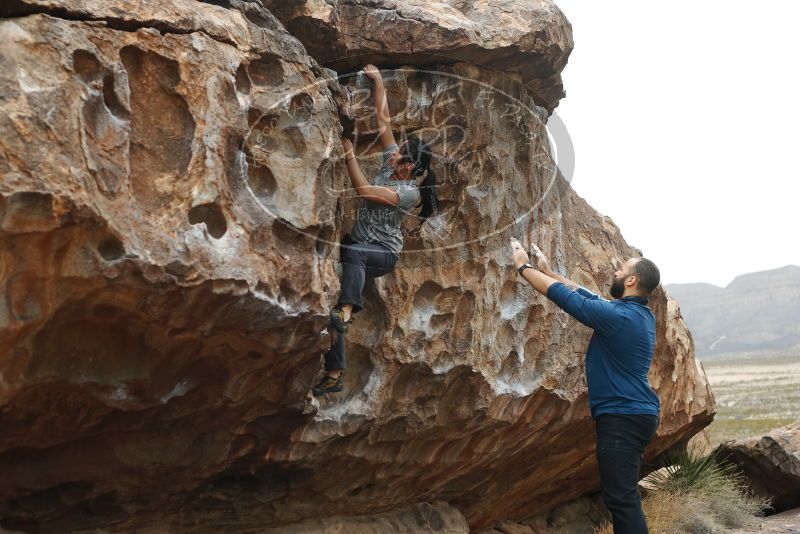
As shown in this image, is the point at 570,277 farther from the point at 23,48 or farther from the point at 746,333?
the point at 746,333

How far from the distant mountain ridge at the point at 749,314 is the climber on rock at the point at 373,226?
11872cm

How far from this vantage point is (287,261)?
A: 4.61m

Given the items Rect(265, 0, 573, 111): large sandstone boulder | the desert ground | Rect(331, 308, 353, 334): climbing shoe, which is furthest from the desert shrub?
Rect(331, 308, 353, 334): climbing shoe

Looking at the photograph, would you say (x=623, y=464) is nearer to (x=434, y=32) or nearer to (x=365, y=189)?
(x=365, y=189)

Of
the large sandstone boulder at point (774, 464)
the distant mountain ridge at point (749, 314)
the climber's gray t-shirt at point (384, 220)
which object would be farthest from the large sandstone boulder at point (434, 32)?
the distant mountain ridge at point (749, 314)

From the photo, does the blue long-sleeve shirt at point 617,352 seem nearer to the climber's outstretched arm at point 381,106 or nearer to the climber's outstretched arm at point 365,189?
the climber's outstretched arm at point 365,189

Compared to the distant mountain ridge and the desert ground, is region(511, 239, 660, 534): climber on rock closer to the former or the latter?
the desert ground

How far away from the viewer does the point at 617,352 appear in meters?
5.67

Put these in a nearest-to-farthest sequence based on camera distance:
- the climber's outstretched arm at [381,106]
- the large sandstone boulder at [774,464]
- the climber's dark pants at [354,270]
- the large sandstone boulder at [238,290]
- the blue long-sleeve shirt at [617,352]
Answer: the large sandstone boulder at [238,290] < the climber's dark pants at [354,270] < the blue long-sleeve shirt at [617,352] < the climber's outstretched arm at [381,106] < the large sandstone boulder at [774,464]

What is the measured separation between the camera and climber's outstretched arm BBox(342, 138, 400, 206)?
561cm

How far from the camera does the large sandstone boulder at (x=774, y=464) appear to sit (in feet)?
32.7

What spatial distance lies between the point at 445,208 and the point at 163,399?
2.86 metres

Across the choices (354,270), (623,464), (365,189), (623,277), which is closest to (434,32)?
(365,189)

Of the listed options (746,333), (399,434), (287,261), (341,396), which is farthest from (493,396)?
(746,333)
